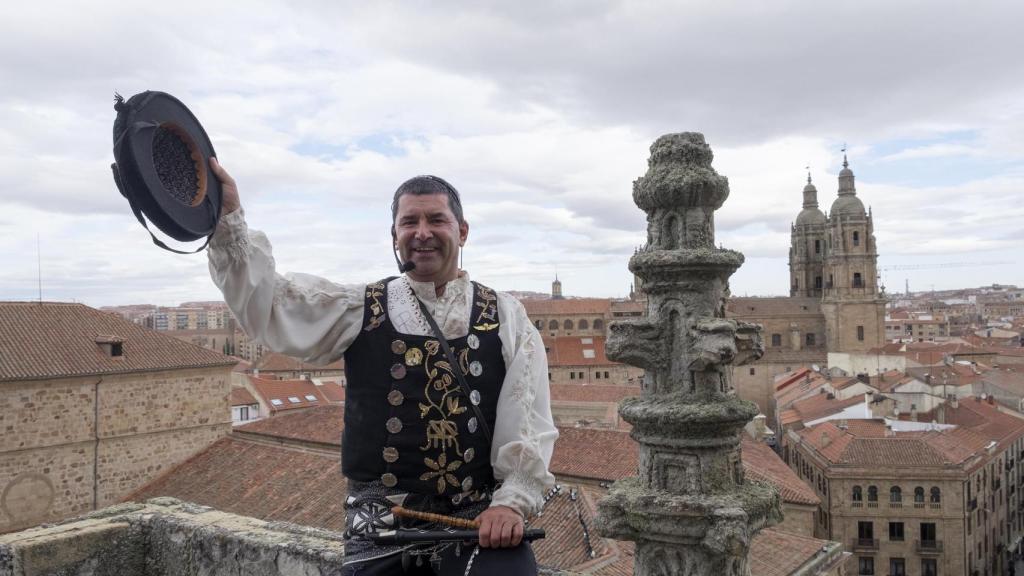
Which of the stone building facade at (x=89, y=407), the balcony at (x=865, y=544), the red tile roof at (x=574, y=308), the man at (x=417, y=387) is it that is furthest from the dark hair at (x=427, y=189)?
the red tile roof at (x=574, y=308)

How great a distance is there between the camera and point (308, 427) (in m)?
18.9

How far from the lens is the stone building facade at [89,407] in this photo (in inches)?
564

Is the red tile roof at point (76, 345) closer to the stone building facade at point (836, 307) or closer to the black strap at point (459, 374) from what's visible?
the black strap at point (459, 374)

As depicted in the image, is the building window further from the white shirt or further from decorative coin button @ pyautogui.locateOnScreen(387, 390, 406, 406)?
decorative coin button @ pyautogui.locateOnScreen(387, 390, 406, 406)

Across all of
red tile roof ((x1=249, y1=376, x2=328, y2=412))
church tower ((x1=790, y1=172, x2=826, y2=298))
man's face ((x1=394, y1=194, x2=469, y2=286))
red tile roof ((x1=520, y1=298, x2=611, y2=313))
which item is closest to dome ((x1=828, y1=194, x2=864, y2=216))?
church tower ((x1=790, y1=172, x2=826, y2=298))

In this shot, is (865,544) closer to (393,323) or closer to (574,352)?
(574,352)

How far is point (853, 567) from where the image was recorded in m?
25.1

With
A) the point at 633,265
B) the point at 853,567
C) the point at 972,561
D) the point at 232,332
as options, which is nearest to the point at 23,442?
the point at 633,265

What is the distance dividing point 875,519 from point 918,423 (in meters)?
6.79

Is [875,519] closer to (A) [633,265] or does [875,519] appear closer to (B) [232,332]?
(A) [633,265]

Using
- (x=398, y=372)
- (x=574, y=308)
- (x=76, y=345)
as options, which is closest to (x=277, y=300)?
(x=398, y=372)

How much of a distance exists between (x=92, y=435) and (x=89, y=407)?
0.57 m

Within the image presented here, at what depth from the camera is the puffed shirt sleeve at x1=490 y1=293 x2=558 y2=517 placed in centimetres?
219

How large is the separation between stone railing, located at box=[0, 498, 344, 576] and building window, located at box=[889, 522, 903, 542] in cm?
2685
